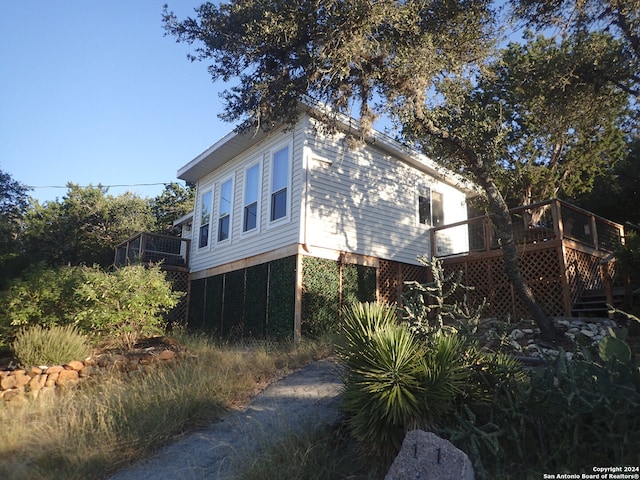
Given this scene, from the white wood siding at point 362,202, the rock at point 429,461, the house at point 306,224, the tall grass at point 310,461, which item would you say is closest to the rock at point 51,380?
the house at point 306,224

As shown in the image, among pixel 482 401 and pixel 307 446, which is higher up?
pixel 482 401

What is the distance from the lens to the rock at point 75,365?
8.84m

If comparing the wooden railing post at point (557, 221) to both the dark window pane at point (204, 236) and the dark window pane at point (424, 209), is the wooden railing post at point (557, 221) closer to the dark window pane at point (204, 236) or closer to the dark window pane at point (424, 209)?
the dark window pane at point (424, 209)

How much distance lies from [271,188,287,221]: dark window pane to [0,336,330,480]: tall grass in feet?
15.9

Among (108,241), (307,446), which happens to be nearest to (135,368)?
(307,446)

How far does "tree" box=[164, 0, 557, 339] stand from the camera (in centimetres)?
885

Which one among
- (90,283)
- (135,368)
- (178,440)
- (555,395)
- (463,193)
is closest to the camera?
(555,395)

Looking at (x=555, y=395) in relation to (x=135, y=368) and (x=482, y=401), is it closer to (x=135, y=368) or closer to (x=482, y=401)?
(x=482, y=401)

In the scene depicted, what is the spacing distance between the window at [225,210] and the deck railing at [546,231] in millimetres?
6314

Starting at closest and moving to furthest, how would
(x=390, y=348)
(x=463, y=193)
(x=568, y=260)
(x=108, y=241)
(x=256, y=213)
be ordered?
1. (x=390, y=348)
2. (x=568, y=260)
3. (x=256, y=213)
4. (x=463, y=193)
5. (x=108, y=241)

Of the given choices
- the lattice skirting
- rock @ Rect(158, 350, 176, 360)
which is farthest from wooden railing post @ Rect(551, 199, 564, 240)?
rock @ Rect(158, 350, 176, 360)

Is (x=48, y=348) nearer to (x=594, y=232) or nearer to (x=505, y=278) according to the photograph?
(x=505, y=278)

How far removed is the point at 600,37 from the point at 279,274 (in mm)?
9032

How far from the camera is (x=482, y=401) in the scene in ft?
16.4
